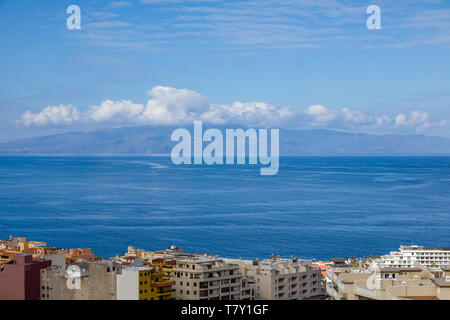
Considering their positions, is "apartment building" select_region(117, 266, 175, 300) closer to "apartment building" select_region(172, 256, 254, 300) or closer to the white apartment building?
"apartment building" select_region(172, 256, 254, 300)

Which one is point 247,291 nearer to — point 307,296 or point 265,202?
point 307,296

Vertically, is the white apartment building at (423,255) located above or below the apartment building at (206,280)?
below

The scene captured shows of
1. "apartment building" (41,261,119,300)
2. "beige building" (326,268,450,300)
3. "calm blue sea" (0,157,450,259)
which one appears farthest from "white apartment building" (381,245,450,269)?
"apartment building" (41,261,119,300)

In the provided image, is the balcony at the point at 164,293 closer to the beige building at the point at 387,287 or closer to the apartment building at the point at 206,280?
the apartment building at the point at 206,280

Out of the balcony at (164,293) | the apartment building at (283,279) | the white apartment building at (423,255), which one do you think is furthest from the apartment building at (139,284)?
the white apartment building at (423,255)

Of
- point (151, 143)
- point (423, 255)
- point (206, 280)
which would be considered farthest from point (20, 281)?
point (151, 143)

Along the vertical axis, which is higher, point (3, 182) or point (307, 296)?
point (3, 182)

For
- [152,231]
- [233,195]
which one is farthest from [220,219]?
[233,195]
